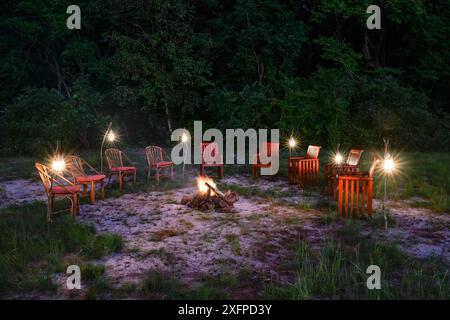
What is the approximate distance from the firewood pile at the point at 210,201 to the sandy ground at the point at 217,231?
155mm

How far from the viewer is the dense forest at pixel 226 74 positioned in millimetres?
15031

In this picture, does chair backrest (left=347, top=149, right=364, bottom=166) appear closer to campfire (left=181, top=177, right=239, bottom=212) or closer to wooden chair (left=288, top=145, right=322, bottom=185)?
wooden chair (left=288, top=145, right=322, bottom=185)

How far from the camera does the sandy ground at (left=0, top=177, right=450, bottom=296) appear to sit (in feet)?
15.8

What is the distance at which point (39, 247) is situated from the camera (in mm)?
5164

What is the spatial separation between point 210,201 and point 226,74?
12.6 metres

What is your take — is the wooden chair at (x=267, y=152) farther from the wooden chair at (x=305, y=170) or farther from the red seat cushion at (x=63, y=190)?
the red seat cushion at (x=63, y=190)

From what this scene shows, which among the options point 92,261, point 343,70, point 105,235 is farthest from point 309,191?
point 343,70

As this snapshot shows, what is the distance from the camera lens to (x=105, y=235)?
5.80m

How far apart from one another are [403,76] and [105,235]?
20.2 metres

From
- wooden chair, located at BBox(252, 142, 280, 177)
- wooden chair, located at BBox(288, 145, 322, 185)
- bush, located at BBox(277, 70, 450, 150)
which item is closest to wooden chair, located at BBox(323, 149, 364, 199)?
wooden chair, located at BBox(288, 145, 322, 185)

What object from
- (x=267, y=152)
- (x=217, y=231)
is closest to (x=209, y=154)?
(x=267, y=152)

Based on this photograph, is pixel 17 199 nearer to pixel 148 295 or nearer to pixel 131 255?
pixel 131 255

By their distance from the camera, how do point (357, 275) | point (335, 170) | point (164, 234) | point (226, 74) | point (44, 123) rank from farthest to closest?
point (226, 74), point (44, 123), point (335, 170), point (164, 234), point (357, 275)

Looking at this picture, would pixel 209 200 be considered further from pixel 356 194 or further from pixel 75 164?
pixel 75 164
